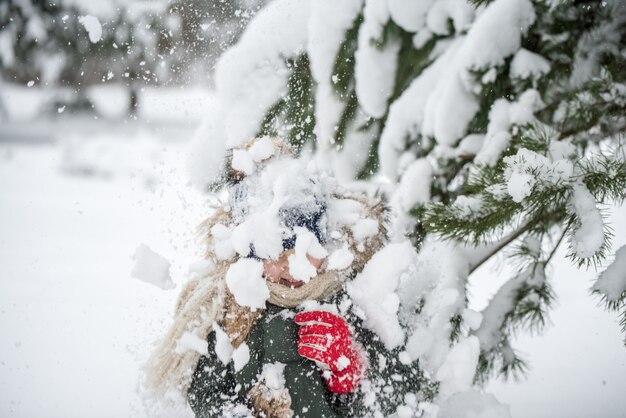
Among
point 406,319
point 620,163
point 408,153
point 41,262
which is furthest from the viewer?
point 41,262

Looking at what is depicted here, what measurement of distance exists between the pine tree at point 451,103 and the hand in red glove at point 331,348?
1.31 ft

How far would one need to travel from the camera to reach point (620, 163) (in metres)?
1.17

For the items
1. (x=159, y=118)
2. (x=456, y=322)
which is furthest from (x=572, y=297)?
(x=159, y=118)

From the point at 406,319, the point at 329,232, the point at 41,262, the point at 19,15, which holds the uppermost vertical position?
the point at 329,232

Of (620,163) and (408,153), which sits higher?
(620,163)

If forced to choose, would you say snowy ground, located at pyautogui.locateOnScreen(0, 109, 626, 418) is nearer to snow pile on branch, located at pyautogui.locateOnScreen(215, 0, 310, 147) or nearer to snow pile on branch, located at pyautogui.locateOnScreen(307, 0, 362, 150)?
→ snow pile on branch, located at pyautogui.locateOnScreen(215, 0, 310, 147)

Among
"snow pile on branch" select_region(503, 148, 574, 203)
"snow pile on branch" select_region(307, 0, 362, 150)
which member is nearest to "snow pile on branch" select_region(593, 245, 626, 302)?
"snow pile on branch" select_region(503, 148, 574, 203)

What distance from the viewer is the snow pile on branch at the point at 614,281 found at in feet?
4.28

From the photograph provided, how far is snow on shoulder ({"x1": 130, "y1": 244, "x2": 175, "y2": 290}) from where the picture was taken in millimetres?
1623

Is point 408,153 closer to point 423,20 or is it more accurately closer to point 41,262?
point 423,20

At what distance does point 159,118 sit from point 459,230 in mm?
10511

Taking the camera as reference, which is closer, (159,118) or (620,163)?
(620,163)

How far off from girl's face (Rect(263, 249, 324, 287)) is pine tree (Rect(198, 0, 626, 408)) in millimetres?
361

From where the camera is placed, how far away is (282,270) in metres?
1.56
